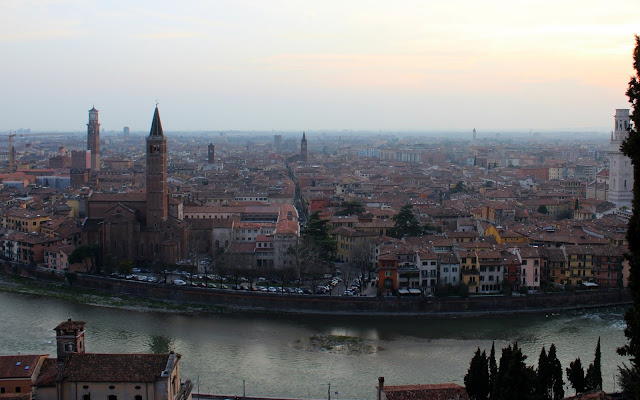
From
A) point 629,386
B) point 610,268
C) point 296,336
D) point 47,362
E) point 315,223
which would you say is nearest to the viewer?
point 629,386

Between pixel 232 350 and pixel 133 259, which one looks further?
pixel 133 259

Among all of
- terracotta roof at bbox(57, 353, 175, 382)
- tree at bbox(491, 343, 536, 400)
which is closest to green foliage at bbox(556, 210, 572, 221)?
tree at bbox(491, 343, 536, 400)

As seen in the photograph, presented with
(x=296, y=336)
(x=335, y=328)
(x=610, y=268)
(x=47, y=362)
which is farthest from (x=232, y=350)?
(x=610, y=268)

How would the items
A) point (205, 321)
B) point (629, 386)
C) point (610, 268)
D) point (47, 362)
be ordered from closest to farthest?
point (629, 386) → point (47, 362) → point (205, 321) → point (610, 268)

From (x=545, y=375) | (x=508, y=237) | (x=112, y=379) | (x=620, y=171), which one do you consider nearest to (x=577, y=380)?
(x=545, y=375)

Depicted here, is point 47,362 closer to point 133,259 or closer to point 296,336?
point 296,336

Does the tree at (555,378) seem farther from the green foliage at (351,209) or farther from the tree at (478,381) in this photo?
the green foliage at (351,209)

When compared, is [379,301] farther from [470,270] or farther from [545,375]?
[545,375]

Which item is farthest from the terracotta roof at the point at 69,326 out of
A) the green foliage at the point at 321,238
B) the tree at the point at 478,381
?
the green foliage at the point at 321,238
